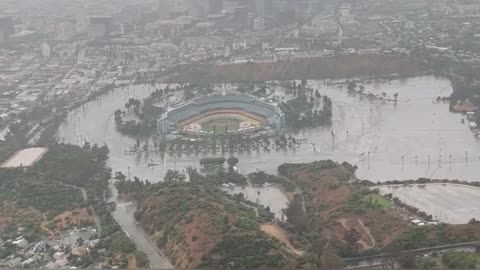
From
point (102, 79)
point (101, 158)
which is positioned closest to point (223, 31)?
point (102, 79)

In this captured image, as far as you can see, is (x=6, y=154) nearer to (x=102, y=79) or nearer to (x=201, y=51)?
(x=102, y=79)

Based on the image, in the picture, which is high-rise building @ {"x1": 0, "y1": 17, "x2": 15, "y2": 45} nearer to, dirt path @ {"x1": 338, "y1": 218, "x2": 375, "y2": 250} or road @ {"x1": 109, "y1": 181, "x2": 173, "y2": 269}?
road @ {"x1": 109, "y1": 181, "x2": 173, "y2": 269}

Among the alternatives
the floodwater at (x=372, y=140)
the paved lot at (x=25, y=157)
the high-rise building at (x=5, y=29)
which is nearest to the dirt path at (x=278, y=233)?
the floodwater at (x=372, y=140)

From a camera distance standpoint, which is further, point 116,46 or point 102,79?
point 116,46

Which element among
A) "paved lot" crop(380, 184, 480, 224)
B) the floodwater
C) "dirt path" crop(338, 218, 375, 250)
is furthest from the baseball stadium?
"dirt path" crop(338, 218, 375, 250)

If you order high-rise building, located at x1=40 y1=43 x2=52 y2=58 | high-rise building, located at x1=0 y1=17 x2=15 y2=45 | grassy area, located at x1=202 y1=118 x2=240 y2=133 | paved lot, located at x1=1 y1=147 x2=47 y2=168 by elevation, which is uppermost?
high-rise building, located at x1=0 y1=17 x2=15 y2=45

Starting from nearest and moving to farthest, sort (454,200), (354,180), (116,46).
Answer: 1. (454,200)
2. (354,180)
3. (116,46)
